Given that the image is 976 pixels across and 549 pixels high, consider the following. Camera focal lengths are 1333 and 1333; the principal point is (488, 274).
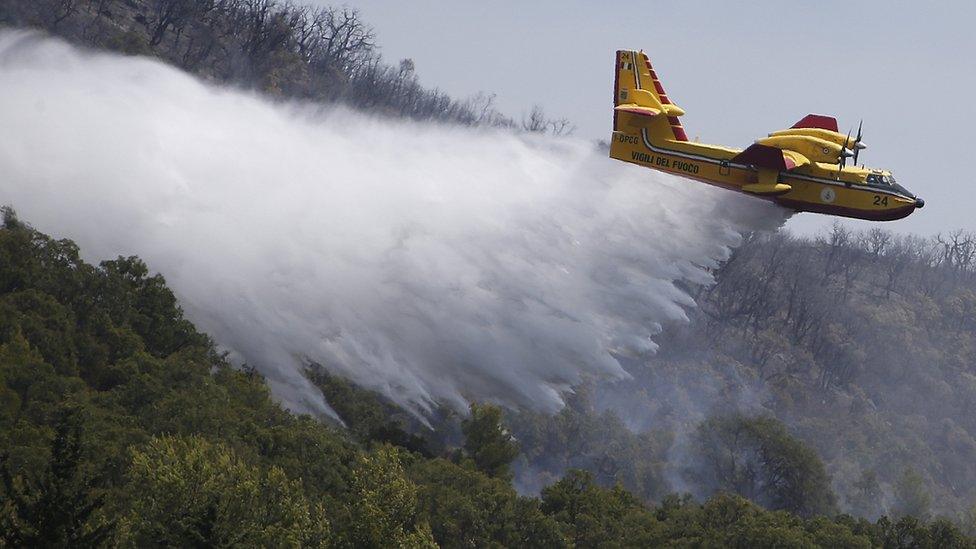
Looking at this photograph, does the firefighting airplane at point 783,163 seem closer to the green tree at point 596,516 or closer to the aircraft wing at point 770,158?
the aircraft wing at point 770,158

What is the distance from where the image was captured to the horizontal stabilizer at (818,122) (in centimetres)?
4038

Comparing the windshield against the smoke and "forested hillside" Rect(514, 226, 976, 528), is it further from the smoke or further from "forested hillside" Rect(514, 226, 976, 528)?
"forested hillside" Rect(514, 226, 976, 528)

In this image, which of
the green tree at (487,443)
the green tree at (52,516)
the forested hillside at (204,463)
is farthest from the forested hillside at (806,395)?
the green tree at (52,516)

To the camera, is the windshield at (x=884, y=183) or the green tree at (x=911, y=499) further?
the green tree at (x=911, y=499)

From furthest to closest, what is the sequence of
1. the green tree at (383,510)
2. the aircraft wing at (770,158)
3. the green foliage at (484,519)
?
the green foliage at (484,519)
the aircraft wing at (770,158)
the green tree at (383,510)

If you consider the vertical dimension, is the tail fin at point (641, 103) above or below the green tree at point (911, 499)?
above

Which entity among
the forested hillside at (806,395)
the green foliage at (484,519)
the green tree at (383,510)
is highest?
the green tree at (383,510)

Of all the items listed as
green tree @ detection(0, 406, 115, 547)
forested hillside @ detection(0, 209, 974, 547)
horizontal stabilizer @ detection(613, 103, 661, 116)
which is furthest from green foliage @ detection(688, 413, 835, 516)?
green tree @ detection(0, 406, 115, 547)

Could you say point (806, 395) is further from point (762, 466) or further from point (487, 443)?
point (487, 443)

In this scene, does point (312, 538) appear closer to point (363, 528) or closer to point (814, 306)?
point (363, 528)

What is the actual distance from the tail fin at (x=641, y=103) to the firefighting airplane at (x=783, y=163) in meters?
0.03

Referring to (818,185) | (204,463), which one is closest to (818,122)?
(818,185)

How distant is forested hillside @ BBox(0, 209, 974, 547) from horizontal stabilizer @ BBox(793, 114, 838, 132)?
12785mm

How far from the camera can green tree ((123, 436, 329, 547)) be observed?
2373cm
